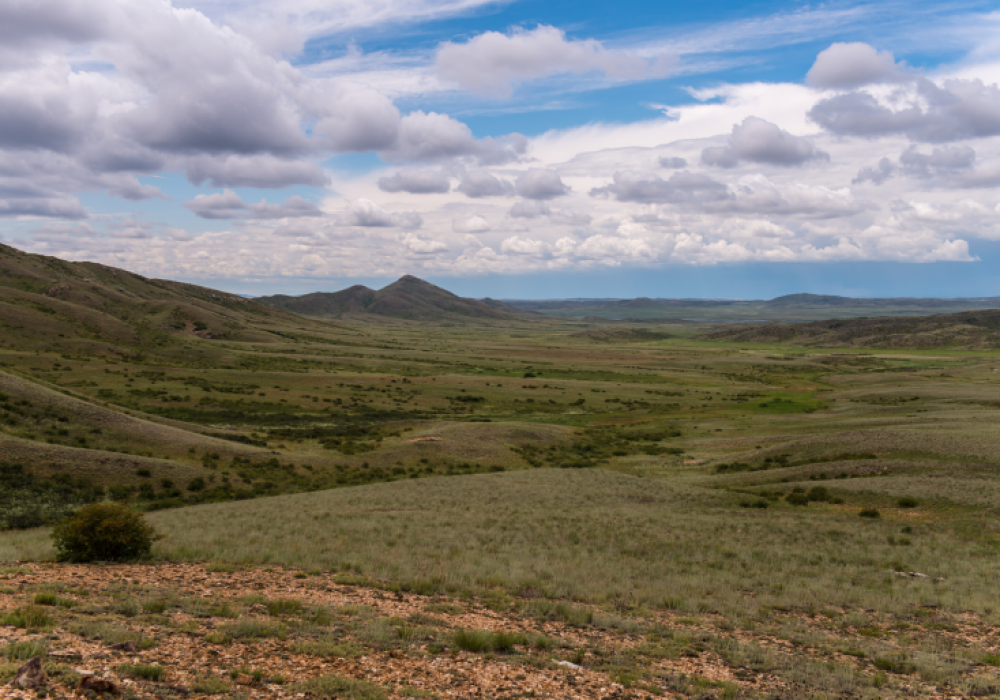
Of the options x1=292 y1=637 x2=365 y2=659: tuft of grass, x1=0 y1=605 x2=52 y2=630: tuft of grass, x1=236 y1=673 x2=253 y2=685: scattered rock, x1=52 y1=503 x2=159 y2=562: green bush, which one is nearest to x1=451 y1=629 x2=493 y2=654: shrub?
x1=292 y1=637 x2=365 y2=659: tuft of grass

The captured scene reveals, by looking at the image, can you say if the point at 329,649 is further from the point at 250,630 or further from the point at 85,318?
the point at 85,318

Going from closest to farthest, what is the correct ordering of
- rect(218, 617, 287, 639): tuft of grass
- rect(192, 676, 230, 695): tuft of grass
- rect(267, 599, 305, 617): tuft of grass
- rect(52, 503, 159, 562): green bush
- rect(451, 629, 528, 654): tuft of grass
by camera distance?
rect(192, 676, 230, 695): tuft of grass, rect(218, 617, 287, 639): tuft of grass, rect(451, 629, 528, 654): tuft of grass, rect(267, 599, 305, 617): tuft of grass, rect(52, 503, 159, 562): green bush

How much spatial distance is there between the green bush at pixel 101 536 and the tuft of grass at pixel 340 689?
12094 millimetres

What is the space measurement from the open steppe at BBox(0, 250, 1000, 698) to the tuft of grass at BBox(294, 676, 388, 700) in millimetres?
70

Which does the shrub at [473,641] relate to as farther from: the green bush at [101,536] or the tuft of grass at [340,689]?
the green bush at [101,536]

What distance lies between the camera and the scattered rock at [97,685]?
8148 millimetres

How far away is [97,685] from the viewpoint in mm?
8227

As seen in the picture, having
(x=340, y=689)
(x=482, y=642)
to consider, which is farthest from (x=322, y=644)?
(x=482, y=642)

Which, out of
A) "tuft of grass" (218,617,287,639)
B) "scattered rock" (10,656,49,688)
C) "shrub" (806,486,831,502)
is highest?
"scattered rock" (10,656,49,688)

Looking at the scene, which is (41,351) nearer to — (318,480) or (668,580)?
(318,480)

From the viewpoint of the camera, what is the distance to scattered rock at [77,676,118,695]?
8.15 metres

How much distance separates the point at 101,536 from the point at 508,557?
13965 millimetres

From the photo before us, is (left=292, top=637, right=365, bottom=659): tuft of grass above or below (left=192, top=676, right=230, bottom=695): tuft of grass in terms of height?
below

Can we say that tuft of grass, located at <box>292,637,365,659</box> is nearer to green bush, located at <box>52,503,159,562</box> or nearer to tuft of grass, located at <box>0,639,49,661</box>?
tuft of grass, located at <box>0,639,49,661</box>
